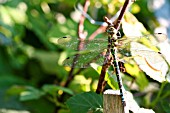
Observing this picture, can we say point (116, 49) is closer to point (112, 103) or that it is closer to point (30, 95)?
point (112, 103)

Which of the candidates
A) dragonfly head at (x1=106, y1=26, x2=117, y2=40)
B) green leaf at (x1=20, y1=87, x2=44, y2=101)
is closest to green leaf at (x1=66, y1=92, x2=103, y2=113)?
dragonfly head at (x1=106, y1=26, x2=117, y2=40)

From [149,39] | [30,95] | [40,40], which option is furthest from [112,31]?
[40,40]

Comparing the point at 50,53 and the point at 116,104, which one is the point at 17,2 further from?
the point at 116,104

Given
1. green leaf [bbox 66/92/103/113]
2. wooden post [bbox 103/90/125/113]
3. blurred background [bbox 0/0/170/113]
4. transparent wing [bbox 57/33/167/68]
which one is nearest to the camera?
wooden post [bbox 103/90/125/113]

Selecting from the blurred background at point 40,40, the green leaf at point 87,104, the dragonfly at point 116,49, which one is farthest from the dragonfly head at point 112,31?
the blurred background at point 40,40

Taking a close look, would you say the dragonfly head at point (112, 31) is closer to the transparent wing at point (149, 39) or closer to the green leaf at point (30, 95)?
the transparent wing at point (149, 39)

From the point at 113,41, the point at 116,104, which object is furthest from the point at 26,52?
the point at 116,104

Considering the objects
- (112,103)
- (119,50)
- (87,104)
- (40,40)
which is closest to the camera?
(112,103)

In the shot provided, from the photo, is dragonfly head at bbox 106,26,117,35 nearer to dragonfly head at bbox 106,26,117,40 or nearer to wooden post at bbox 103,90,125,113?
dragonfly head at bbox 106,26,117,40

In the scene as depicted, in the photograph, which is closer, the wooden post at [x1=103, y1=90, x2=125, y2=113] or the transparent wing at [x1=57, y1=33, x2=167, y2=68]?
the wooden post at [x1=103, y1=90, x2=125, y2=113]
